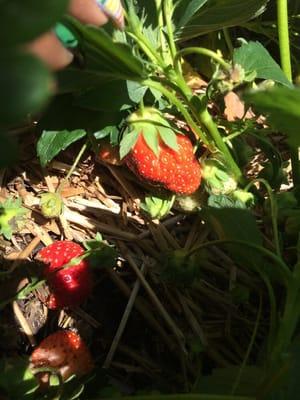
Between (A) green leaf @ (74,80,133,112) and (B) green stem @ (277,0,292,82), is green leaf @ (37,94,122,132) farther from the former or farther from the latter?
(B) green stem @ (277,0,292,82)

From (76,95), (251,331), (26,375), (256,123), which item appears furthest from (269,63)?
(26,375)

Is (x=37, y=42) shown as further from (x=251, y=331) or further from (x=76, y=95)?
(x=251, y=331)

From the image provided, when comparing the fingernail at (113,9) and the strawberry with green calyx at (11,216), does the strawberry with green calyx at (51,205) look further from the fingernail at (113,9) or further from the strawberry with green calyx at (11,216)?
the fingernail at (113,9)

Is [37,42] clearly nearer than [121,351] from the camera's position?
Yes

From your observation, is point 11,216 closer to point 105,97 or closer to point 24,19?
point 105,97

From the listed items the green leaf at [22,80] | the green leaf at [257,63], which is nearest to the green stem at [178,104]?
the green leaf at [257,63]

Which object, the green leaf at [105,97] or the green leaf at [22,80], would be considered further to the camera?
the green leaf at [105,97]

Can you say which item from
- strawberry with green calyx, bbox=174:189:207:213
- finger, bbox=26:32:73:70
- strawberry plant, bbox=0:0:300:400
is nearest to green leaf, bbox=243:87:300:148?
strawberry plant, bbox=0:0:300:400
